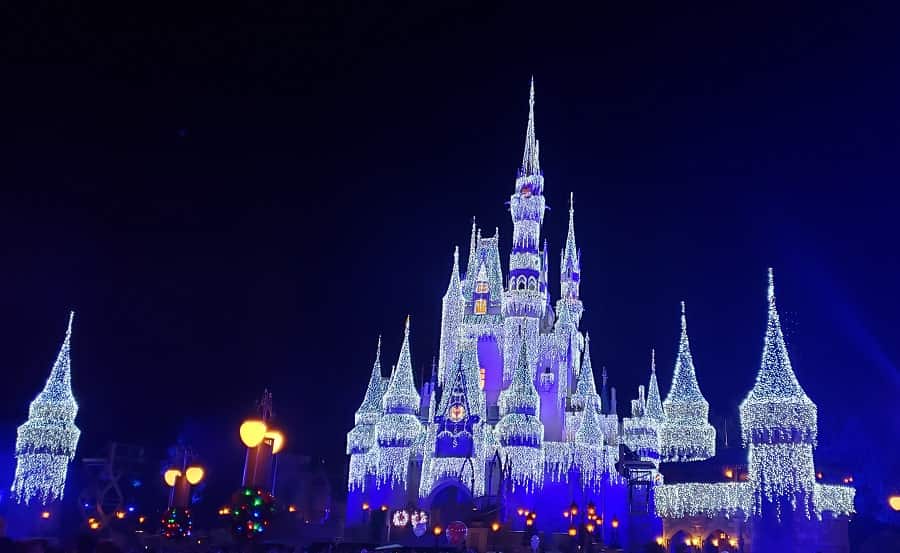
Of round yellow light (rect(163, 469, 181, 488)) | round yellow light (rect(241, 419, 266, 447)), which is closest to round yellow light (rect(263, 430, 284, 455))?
round yellow light (rect(241, 419, 266, 447))

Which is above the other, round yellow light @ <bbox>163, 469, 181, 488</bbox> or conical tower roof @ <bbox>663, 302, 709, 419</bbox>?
conical tower roof @ <bbox>663, 302, 709, 419</bbox>

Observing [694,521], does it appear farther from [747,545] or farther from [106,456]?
A: [106,456]

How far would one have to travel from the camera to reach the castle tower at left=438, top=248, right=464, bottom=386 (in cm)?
5451

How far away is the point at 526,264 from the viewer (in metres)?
55.0

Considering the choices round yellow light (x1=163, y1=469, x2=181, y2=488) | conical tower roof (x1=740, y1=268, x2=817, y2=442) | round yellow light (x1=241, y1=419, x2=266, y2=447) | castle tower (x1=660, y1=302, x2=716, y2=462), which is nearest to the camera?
round yellow light (x1=241, y1=419, x2=266, y2=447)

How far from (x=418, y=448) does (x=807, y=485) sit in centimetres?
2562

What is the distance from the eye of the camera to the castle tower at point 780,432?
27766 mm

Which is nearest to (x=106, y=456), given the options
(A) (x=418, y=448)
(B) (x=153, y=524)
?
(B) (x=153, y=524)

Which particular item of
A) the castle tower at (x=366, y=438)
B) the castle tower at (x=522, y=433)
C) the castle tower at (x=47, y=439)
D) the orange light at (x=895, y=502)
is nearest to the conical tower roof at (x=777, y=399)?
the orange light at (x=895, y=502)

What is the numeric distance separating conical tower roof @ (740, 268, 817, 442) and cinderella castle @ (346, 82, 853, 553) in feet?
0.16

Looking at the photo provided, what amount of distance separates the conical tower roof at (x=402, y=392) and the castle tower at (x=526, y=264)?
26.1ft

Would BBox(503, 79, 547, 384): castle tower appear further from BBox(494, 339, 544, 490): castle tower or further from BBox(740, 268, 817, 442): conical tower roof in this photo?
BBox(740, 268, 817, 442): conical tower roof

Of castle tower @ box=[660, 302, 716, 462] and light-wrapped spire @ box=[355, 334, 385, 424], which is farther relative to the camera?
light-wrapped spire @ box=[355, 334, 385, 424]

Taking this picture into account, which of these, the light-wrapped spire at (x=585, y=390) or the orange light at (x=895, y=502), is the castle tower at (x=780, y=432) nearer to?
the orange light at (x=895, y=502)
